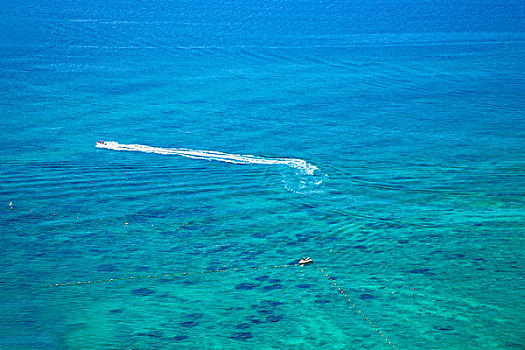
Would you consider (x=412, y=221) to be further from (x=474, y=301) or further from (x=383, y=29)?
(x=383, y=29)

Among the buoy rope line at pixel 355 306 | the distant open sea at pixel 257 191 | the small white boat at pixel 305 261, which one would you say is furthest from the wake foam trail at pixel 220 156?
the buoy rope line at pixel 355 306

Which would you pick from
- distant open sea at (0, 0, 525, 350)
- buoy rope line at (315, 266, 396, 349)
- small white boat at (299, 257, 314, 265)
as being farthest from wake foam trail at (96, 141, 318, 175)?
buoy rope line at (315, 266, 396, 349)

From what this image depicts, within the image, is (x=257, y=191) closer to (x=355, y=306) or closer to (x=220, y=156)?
(x=220, y=156)

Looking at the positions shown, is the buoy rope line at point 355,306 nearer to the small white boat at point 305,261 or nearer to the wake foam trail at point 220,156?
the small white boat at point 305,261

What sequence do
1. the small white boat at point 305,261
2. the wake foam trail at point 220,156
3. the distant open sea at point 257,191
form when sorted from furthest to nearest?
the wake foam trail at point 220,156, the small white boat at point 305,261, the distant open sea at point 257,191

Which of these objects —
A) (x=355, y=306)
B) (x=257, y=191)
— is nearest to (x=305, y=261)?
(x=355, y=306)

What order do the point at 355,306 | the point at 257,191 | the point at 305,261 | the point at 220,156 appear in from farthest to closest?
A: the point at 220,156
the point at 257,191
the point at 305,261
the point at 355,306
